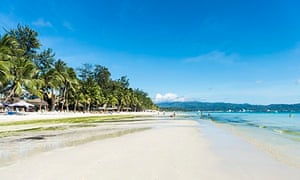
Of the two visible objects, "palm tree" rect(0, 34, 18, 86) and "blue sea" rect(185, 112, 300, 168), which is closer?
"blue sea" rect(185, 112, 300, 168)

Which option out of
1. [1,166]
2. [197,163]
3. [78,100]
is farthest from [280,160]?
[78,100]

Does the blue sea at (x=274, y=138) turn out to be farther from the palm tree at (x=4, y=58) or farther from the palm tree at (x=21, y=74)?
the palm tree at (x=21, y=74)

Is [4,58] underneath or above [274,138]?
above

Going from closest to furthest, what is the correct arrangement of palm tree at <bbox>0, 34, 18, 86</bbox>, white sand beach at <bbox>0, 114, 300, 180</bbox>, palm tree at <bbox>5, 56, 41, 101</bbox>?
white sand beach at <bbox>0, 114, 300, 180</bbox>
palm tree at <bbox>0, 34, 18, 86</bbox>
palm tree at <bbox>5, 56, 41, 101</bbox>

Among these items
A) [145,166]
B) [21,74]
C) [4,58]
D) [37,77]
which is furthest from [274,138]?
[37,77]

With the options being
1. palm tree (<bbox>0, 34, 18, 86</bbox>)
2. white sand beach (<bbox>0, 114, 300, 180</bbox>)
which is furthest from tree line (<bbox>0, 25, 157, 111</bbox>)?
white sand beach (<bbox>0, 114, 300, 180</bbox>)

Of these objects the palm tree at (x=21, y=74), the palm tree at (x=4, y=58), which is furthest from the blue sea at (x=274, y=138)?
the palm tree at (x=21, y=74)

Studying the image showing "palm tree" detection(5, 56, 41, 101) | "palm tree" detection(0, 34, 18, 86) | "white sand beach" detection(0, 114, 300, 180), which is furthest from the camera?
"palm tree" detection(5, 56, 41, 101)

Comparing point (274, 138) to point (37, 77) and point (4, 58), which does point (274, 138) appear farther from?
point (37, 77)

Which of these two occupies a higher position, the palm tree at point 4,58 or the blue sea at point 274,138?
the palm tree at point 4,58

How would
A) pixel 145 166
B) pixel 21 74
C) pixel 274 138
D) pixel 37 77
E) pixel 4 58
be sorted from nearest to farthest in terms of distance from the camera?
1. pixel 145 166
2. pixel 274 138
3. pixel 4 58
4. pixel 21 74
5. pixel 37 77

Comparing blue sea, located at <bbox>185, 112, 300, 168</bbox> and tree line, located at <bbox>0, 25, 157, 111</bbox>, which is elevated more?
tree line, located at <bbox>0, 25, 157, 111</bbox>

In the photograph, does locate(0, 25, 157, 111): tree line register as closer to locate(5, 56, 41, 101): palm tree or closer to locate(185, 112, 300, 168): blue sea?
locate(5, 56, 41, 101): palm tree

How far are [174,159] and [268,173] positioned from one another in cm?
255
